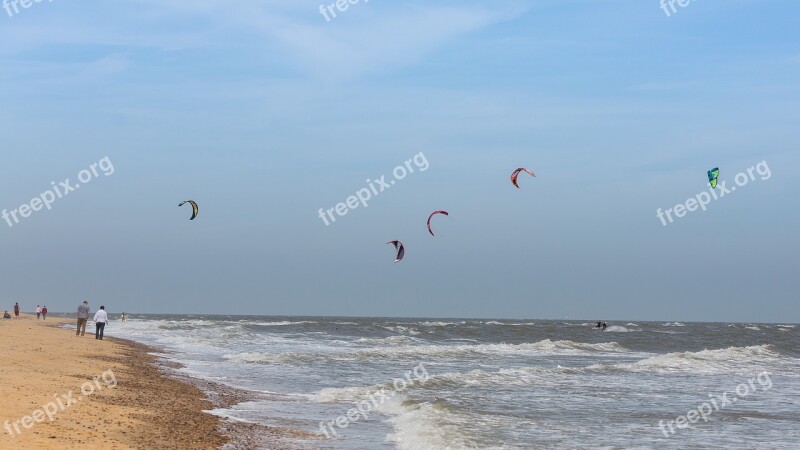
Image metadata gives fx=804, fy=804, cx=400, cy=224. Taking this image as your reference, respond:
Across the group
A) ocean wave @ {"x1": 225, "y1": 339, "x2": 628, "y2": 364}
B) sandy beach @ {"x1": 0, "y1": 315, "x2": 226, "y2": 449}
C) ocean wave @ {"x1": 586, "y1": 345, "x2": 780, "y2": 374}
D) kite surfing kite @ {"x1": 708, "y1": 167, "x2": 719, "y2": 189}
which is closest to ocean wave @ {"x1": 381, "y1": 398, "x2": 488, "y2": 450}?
sandy beach @ {"x1": 0, "y1": 315, "x2": 226, "y2": 449}

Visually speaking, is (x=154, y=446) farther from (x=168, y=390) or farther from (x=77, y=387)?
(x=168, y=390)

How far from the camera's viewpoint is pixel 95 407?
12617 mm

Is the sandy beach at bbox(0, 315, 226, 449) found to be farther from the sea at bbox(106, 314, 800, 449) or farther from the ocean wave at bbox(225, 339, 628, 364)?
the ocean wave at bbox(225, 339, 628, 364)

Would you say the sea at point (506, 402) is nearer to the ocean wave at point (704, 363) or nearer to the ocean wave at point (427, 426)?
the ocean wave at point (427, 426)

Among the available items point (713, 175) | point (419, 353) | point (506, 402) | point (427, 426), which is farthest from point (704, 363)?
point (427, 426)

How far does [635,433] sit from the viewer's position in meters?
14.1

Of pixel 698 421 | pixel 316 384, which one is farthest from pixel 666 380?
pixel 316 384

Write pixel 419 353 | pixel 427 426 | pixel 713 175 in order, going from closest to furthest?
pixel 427 426 < pixel 713 175 < pixel 419 353

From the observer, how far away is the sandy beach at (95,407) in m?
10.1

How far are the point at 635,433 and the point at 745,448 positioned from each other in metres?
1.84

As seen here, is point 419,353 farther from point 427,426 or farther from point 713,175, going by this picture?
point 427,426

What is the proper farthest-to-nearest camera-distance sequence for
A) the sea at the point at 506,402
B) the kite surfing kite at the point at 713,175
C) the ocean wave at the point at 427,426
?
the kite surfing kite at the point at 713,175 → the sea at the point at 506,402 → the ocean wave at the point at 427,426

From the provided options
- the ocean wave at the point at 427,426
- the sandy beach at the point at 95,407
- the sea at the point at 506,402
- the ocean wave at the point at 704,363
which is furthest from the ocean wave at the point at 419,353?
the ocean wave at the point at 427,426

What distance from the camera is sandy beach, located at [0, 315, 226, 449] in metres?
10.1
